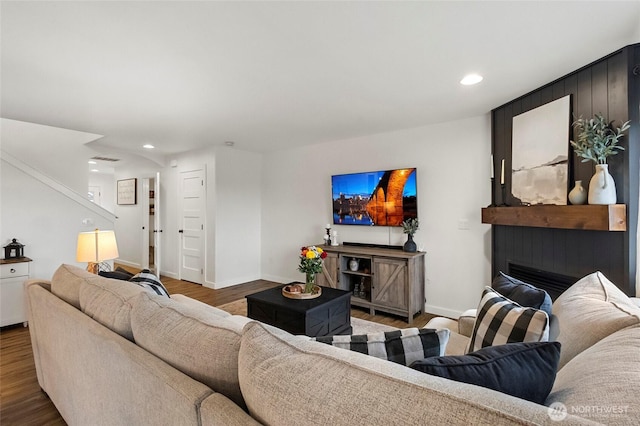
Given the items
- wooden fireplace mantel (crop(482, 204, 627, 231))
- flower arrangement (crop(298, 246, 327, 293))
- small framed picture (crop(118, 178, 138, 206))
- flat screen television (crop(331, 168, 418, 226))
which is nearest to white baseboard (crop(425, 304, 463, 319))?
flat screen television (crop(331, 168, 418, 226))

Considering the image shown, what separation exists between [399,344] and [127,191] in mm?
7145

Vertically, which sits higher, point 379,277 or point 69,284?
point 69,284

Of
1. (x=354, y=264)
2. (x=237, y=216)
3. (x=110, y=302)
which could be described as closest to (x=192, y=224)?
(x=237, y=216)

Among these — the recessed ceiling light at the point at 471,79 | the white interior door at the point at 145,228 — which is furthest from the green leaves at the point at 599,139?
the white interior door at the point at 145,228

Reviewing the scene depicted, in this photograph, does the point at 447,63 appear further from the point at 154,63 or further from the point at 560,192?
the point at 154,63

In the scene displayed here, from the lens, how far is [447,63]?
2.07 meters

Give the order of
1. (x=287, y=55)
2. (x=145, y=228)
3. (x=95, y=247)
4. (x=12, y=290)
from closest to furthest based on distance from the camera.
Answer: (x=287, y=55), (x=95, y=247), (x=12, y=290), (x=145, y=228)

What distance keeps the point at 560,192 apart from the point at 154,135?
14.9 ft

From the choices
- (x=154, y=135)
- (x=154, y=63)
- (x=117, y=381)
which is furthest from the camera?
(x=154, y=135)

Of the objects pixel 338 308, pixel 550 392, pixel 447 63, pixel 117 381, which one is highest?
pixel 447 63

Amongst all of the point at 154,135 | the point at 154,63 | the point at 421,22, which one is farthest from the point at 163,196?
the point at 421,22

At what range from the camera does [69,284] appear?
170 cm

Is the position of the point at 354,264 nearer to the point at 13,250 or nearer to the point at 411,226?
the point at 411,226

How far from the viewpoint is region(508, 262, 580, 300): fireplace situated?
2.30m
